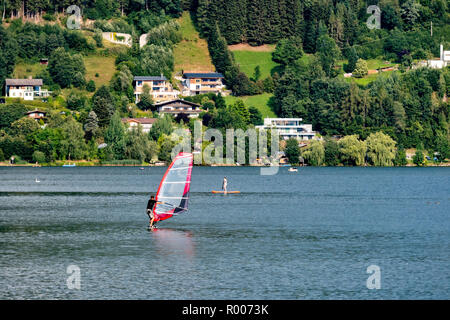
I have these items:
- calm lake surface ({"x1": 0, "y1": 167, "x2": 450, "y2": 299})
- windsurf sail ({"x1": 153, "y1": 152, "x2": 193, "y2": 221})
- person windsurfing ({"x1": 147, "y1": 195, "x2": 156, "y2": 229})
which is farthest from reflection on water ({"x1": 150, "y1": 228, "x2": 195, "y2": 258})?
windsurf sail ({"x1": 153, "y1": 152, "x2": 193, "y2": 221})

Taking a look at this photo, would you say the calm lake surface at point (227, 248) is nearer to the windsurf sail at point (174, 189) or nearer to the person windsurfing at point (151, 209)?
the person windsurfing at point (151, 209)

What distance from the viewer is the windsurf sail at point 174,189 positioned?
6384cm

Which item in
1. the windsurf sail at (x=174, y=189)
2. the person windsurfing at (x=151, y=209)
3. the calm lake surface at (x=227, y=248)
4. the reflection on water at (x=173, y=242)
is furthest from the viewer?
the windsurf sail at (x=174, y=189)

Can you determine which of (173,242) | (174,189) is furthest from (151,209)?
(173,242)

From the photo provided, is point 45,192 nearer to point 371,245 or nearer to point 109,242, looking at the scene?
point 109,242

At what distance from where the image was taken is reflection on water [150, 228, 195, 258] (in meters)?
53.3

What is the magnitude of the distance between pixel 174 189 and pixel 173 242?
8.60 m

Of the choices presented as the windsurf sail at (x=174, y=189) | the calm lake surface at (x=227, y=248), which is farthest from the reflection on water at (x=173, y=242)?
the windsurf sail at (x=174, y=189)

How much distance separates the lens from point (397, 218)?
3120 inches

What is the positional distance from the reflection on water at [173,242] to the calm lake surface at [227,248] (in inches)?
3.1

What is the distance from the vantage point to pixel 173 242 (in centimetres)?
5778

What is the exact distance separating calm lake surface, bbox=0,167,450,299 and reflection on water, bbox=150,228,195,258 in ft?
0.26

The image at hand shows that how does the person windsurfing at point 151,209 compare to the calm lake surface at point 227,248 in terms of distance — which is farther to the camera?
the person windsurfing at point 151,209
